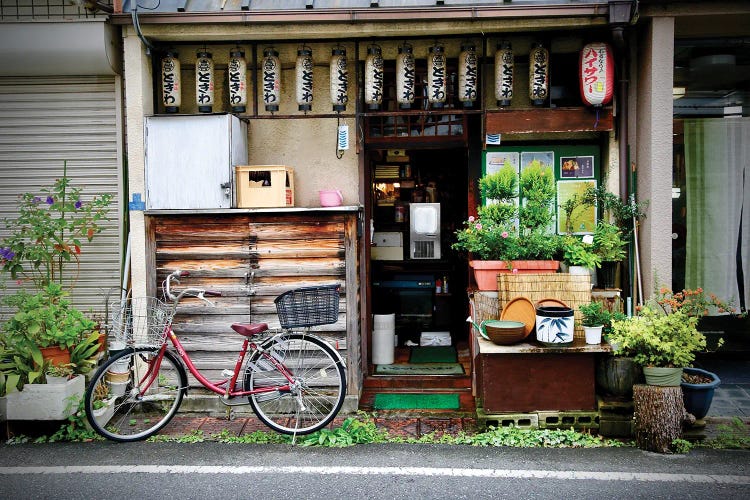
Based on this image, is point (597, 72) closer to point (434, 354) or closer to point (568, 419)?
Result: point (568, 419)

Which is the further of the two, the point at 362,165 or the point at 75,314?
the point at 362,165

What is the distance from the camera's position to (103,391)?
7.95 metres

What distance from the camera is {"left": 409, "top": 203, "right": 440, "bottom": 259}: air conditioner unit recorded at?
466 inches

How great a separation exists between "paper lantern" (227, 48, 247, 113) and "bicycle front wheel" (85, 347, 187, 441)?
3607 millimetres

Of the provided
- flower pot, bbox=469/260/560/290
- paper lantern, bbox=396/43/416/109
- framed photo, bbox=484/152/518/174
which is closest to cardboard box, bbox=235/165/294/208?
paper lantern, bbox=396/43/416/109

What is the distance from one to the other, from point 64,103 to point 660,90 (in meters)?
8.56

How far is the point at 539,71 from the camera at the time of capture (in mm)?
8719

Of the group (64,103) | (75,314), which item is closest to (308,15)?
(64,103)

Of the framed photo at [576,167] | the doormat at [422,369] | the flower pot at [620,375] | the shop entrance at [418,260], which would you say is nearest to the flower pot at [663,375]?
the flower pot at [620,375]

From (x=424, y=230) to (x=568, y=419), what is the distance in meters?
5.15

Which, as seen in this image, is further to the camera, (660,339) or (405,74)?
(405,74)

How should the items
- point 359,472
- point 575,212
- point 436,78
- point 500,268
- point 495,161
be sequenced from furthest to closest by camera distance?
point 495,161
point 575,212
point 436,78
point 500,268
point 359,472

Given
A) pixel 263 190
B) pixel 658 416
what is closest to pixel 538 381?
pixel 658 416

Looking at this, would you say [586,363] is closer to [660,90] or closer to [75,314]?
[660,90]
